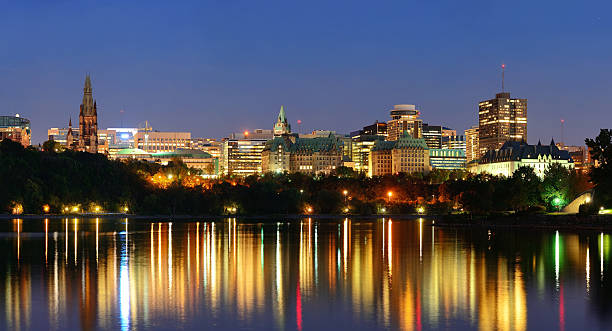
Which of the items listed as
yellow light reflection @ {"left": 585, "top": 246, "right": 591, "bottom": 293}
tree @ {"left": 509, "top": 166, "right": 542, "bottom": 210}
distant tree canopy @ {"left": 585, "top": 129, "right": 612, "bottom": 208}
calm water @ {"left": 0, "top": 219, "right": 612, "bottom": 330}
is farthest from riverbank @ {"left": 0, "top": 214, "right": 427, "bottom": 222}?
yellow light reflection @ {"left": 585, "top": 246, "right": 591, "bottom": 293}

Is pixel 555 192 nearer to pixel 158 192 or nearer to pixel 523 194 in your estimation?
pixel 523 194

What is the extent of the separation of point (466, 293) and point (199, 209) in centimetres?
14668

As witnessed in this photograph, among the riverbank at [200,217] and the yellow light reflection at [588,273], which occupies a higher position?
the yellow light reflection at [588,273]

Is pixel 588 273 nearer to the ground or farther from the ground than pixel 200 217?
farther from the ground

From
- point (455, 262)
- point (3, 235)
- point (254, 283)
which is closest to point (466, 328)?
point (254, 283)

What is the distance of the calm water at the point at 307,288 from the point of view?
29.4 metres

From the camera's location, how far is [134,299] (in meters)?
34.2

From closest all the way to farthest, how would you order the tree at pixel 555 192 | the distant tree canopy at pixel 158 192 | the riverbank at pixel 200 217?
the tree at pixel 555 192 < the riverbank at pixel 200 217 < the distant tree canopy at pixel 158 192

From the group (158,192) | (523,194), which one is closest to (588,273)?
(523,194)

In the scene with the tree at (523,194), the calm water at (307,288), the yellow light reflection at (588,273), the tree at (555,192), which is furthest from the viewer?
the tree at (555,192)

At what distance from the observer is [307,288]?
38.1 meters

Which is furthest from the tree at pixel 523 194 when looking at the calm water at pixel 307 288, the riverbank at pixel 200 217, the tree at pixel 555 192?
the calm water at pixel 307 288

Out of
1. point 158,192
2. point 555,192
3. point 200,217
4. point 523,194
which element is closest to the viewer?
point 523,194

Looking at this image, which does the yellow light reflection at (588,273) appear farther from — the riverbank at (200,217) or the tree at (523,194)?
the riverbank at (200,217)
